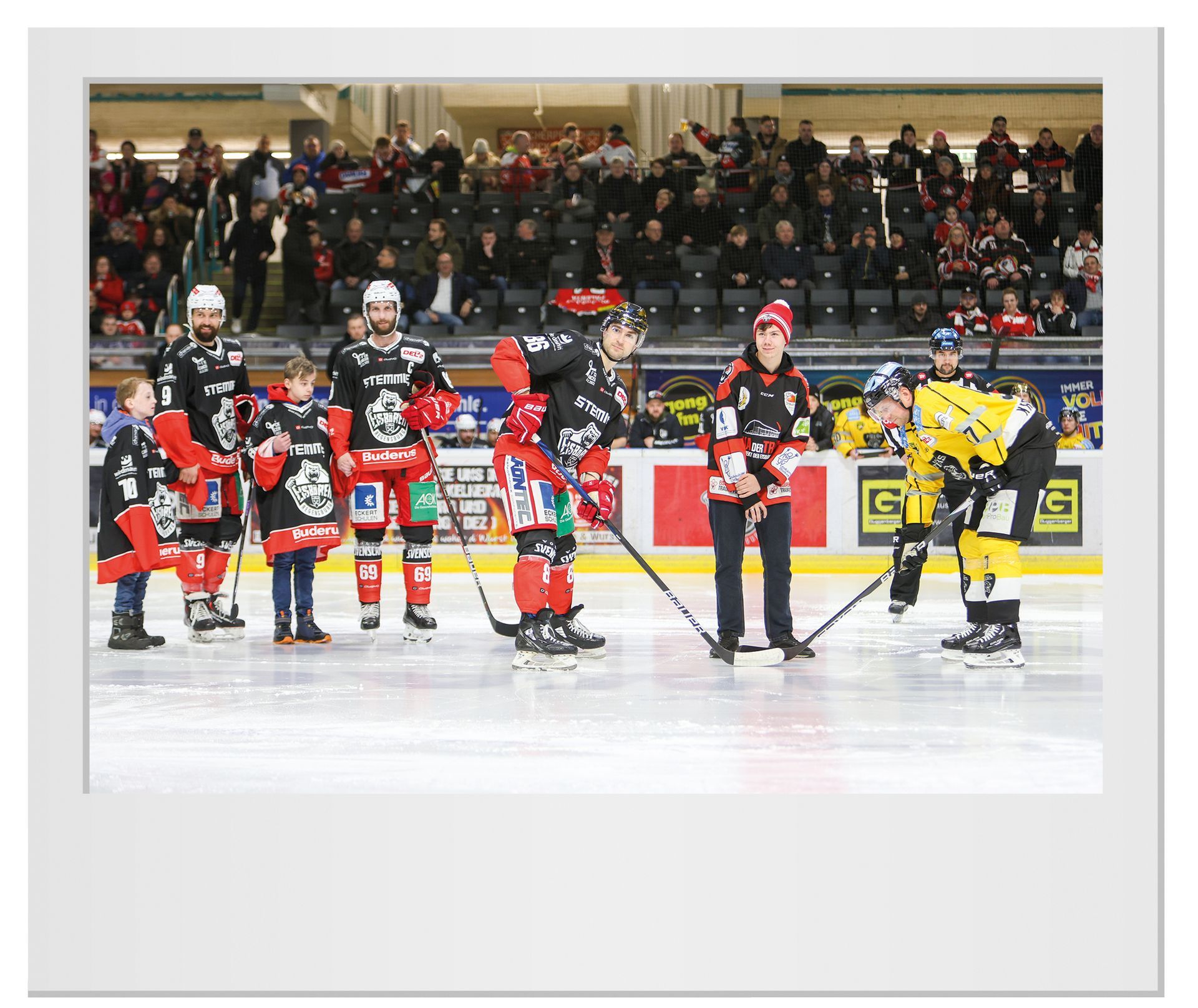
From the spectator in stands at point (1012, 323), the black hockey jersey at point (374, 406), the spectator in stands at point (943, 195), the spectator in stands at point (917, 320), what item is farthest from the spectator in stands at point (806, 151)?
the black hockey jersey at point (374, 406)

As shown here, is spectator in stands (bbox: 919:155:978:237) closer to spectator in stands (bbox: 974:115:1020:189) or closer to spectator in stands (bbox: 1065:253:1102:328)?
spectator in stands (bbox: 974:115:1020:189)

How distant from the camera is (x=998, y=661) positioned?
5082mm

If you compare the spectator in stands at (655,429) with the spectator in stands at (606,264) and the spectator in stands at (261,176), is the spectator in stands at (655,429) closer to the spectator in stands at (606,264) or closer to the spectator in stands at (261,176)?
the spectator in stands at (606,264)

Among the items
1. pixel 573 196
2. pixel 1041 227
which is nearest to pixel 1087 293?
pixel 1041 227

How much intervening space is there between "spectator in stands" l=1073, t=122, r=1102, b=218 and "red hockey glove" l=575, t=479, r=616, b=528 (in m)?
7.44

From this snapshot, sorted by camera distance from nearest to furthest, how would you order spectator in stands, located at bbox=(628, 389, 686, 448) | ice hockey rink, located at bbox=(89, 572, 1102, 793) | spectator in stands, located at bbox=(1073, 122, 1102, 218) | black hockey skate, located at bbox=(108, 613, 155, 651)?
ice hockey rink, located at bbox=(89, 572, 1102, 793) < black hockey skate, located at bbox=(108, 613, 155, 651) < spectator in stands, located at bbox=(628, 389, 686, 448) < spectator in stands, located at bbox=(1073, 122, 1102, 218)

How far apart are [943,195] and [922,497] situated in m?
7.04

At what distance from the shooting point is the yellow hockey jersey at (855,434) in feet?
32.4

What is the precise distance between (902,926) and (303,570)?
3837mm

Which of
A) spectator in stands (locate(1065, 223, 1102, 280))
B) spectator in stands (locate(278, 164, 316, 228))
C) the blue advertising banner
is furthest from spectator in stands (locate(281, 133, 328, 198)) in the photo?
spectator in stands (locate(1065, 223, 1102, 280))

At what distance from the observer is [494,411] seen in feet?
41.1

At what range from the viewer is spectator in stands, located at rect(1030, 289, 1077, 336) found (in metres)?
11.9
